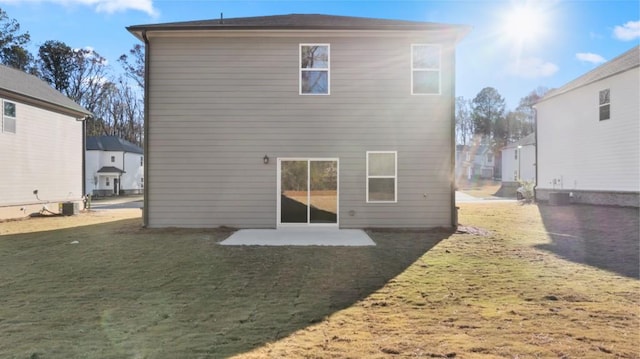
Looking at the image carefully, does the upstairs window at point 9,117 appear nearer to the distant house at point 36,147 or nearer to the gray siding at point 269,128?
the distant house at point 36,147

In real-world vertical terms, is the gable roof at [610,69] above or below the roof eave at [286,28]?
above

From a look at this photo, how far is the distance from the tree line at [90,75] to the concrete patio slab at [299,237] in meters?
30.4

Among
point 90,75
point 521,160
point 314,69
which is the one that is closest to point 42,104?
point 314,69

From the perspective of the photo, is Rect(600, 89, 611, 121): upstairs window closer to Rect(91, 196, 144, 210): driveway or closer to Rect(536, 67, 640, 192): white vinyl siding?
Rect(536, 67, 640, 192): white vinyl siding

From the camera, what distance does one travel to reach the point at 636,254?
767cm

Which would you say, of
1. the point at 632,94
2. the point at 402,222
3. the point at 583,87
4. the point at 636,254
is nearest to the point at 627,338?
the point at 636,254

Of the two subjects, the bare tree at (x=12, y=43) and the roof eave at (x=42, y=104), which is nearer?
the roof eave at (x=42, y=104)

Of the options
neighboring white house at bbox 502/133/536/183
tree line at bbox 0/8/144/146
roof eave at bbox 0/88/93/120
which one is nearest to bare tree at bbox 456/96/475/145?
neighboring white house at bbox 502/133/536/183

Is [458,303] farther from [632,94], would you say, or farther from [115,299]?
[632,94]

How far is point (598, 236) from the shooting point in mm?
9922

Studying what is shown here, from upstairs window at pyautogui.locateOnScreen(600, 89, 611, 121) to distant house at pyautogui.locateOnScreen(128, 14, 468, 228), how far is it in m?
9.51

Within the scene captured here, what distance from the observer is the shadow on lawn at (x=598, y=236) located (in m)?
7.07

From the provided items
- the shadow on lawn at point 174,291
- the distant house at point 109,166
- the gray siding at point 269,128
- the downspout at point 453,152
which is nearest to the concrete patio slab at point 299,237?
the shadow on lawn at point 174,291

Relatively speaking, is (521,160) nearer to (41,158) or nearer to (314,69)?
(314,69)
